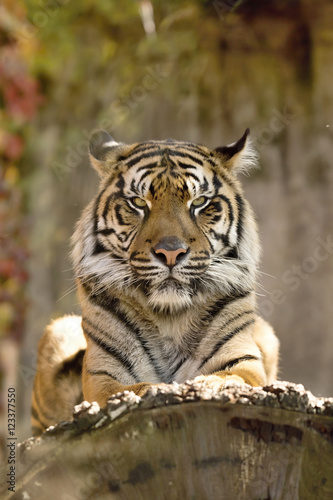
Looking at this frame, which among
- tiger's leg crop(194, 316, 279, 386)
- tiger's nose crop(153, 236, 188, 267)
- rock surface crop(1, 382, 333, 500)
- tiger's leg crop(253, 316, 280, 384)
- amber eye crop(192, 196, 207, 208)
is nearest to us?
rock surface crop(1, 382, 333, 500)

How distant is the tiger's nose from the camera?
259 centimetres

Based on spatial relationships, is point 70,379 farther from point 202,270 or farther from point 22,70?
point 22,70

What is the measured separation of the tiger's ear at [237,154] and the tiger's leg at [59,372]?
4.32 ft

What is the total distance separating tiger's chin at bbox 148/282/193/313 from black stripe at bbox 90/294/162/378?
14 cm

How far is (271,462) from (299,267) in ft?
12.5

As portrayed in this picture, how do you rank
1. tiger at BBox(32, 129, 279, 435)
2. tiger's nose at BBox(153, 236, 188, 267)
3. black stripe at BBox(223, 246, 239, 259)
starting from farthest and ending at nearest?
black stripe at BBox(223, 246, 239, 259), tiger at BBox(32, 129, 279, 435), tiger's nose at BBox(153, 236, 188, 267)

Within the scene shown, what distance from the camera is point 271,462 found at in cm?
169

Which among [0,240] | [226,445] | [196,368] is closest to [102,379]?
[196,368]

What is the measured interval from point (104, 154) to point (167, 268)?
0.79 meters

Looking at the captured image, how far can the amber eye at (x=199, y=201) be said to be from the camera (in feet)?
9.23

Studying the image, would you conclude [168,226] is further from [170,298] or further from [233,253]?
[233,253]

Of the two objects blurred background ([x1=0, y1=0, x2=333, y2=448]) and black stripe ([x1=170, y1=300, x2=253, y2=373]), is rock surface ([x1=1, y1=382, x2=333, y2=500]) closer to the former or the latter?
black stripe ([x1=170, y1=300, x2=253, y2=373])

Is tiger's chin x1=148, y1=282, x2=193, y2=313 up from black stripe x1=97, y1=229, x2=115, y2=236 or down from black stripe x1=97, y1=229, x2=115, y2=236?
down

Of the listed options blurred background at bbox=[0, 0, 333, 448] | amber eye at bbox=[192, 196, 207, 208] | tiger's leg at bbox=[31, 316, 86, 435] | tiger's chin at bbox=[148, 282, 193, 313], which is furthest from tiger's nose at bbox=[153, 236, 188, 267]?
blurred background at bbox=[0, 0, 333, 448]
